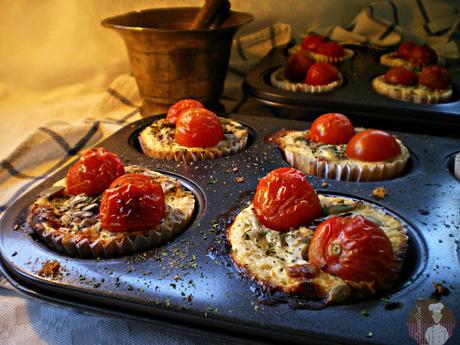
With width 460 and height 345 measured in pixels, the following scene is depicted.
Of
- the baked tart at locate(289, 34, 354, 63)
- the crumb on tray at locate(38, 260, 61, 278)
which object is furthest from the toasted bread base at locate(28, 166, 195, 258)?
the baked tart at locate(289, 34, 354, 63)

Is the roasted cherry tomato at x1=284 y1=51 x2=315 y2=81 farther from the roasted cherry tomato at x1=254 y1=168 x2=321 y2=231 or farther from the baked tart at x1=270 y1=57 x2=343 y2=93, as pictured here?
the roasted cherry tomato at x1=254 y1=168 x2=321 y2=231

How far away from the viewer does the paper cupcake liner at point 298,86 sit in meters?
2.68

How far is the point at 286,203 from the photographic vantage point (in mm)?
1541

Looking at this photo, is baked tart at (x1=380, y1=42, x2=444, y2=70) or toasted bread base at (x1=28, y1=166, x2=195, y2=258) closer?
toasted bread base at (x1=28, y1=166, x2=195, y2=258)

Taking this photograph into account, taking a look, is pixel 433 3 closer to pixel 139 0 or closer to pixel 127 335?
pixel 139 0

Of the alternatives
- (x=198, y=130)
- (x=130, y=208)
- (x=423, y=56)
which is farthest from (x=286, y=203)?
(x=423, y=56)

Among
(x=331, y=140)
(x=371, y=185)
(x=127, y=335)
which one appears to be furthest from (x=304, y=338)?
(x=331, y=140)

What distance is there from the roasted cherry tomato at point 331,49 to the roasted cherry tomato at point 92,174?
1.87m

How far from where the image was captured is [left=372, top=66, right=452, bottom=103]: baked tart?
2521 mm

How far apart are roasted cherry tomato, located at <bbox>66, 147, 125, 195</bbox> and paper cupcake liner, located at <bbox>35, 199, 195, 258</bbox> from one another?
24cm

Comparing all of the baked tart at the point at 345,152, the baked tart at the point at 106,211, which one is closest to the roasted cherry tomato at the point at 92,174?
the baked tart at the point at 106,211

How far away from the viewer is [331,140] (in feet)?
6.91

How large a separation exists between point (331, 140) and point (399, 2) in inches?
74.1

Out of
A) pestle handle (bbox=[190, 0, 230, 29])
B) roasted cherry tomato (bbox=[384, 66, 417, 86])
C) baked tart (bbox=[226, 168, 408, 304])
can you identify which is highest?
pestle handle (bbox=[190, 0, 230, 29])
